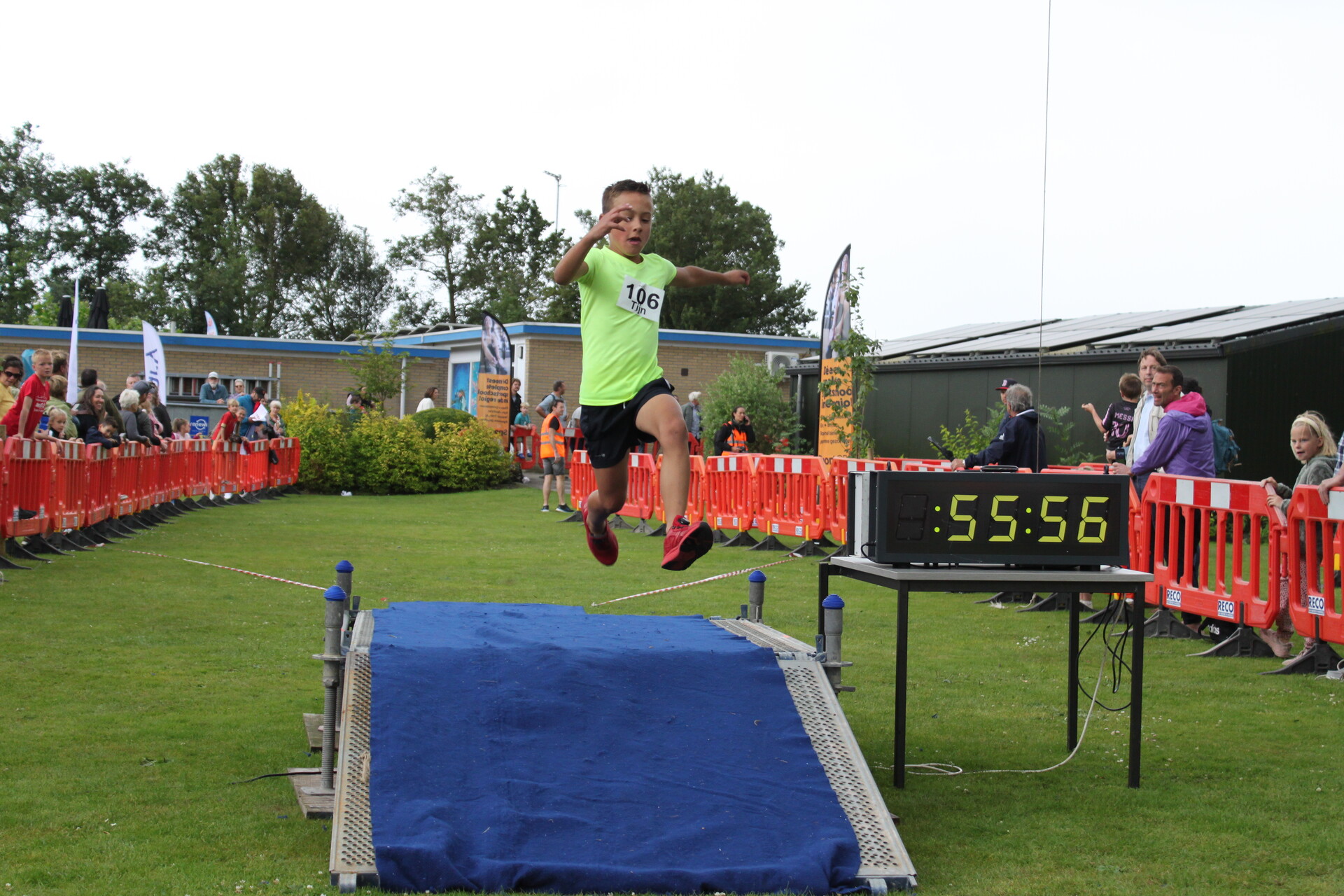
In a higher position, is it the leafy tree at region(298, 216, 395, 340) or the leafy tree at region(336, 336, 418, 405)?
the leafy tree at region(298, 216, 395, 340)

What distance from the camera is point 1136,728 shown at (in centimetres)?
561

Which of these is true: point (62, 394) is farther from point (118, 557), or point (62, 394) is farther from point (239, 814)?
point (239, 814)

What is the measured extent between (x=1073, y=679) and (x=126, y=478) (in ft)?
44.8

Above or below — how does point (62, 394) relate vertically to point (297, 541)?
above

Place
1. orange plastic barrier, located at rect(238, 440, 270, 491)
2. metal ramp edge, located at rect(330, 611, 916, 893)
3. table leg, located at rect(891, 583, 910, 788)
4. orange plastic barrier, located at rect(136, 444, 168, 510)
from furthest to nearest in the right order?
orange plastic barrier, located at rect(238, 440, 270, 491)
orange plastic barrier, located at rect(136, 444, 168, 510)
table leg, located at rect(891, 583, 910, 788)
metal ramp edge, located at rect(330, 611, 916, 893)

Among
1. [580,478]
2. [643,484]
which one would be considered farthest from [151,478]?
[643,484]

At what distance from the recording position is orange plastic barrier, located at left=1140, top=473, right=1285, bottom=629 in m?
8.84

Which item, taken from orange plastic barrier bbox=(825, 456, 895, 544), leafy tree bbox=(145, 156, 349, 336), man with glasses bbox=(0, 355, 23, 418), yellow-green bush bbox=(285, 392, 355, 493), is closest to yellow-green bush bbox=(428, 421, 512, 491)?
yellow-green bush bbox=(285, 392, 355, 493)

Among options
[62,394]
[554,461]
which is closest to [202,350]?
[554,461]

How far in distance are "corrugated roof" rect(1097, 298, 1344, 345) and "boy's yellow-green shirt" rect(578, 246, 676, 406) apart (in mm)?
15567

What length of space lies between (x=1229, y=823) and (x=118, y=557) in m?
11.6

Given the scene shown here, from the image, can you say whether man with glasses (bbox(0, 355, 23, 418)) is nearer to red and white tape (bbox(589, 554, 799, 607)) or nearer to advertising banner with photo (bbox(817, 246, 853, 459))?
red and white tape (bbox(589, 554, 799, 607))

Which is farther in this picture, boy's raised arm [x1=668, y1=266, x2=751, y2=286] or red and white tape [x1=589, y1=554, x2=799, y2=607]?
red and white tape [x1=589, y1=554, x2=799, y2=607]

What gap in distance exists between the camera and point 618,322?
5988 mm
